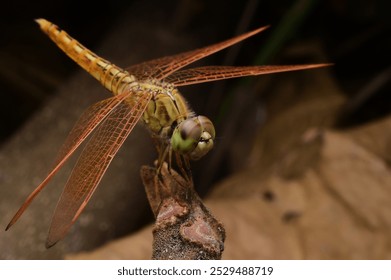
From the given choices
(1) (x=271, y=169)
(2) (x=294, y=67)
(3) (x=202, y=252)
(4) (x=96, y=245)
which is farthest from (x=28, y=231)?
(1) (x=271, y=169)

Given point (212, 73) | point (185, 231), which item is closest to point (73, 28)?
point (212, 73)

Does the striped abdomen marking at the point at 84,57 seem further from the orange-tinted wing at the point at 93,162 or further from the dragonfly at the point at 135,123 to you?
the orange-tinted wing at the point at 93,162

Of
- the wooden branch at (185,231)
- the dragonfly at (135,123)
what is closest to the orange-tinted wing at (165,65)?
the dragonfly at (135,123)

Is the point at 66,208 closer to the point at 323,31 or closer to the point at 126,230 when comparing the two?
the point at 126,230

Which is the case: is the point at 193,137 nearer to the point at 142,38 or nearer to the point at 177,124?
the point at 177,124

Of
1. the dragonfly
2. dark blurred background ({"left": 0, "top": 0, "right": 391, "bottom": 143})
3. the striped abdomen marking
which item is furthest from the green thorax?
dark blurred background ({"left": 0, "top": 0, "right": 391, "bottom": 143})

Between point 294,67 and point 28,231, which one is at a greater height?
point 294,67

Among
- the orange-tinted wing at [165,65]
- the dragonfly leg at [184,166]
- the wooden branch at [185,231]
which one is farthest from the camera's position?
the orange-tinted wing at [165,65]
